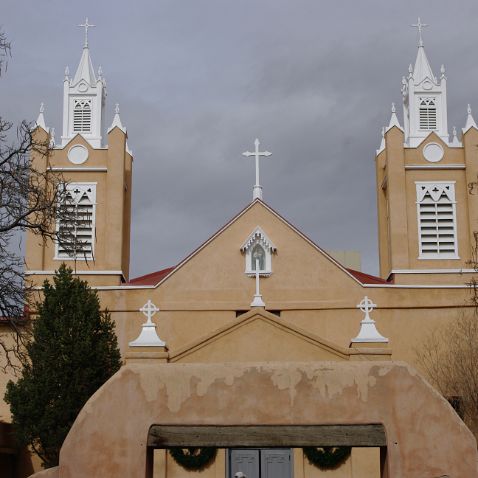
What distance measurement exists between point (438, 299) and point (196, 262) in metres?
7.73

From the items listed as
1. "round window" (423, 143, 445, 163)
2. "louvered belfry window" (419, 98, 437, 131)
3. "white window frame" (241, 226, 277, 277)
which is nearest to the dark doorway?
"white window frame" (241, 226, 277, 277)

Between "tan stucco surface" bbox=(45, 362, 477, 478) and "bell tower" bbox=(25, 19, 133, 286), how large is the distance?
60.8 feet

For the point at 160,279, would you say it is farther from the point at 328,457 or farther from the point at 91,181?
the point at 328,457

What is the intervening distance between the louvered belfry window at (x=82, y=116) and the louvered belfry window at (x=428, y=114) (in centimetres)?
1160

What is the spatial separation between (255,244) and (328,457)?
26.8 feet

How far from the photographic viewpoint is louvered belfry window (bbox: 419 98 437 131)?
32.0 metres

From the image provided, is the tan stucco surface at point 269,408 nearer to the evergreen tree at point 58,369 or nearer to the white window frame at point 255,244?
the evergreen tree at point 58,369

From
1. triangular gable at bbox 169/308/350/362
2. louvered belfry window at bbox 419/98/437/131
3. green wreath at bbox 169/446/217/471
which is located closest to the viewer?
green wreath at bbox 169/446/217/471

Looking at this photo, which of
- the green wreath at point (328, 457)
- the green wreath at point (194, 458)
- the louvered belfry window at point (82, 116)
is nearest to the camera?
the green wreath at point (194, 458)

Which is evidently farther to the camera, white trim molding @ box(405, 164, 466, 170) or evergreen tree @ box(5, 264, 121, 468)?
white trim molding @ box(405, 164, 466, 170)

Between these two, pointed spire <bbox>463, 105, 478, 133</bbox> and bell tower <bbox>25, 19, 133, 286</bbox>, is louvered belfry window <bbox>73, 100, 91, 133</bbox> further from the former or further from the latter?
pointed spire <bbox>463, 105, 478, 133</bbox>

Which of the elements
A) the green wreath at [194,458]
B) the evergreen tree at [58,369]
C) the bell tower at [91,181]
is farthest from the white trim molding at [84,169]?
the green wreath at [194,458]

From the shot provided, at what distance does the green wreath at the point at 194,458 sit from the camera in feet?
76.7

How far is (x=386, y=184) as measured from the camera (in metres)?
31.6
